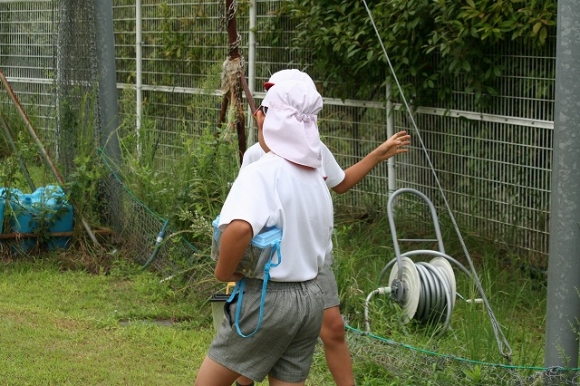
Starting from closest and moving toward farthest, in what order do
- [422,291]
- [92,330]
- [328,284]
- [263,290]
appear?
[263,290]
[328,284]
[422,291]
[92,330]

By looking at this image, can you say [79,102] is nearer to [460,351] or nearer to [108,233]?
[108,233]

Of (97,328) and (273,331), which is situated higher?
(273,331)

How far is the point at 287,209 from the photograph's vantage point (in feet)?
12.9

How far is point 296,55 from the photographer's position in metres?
9.78

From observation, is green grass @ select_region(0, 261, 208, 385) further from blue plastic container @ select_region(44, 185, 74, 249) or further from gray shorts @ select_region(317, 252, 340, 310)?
gray shorts @ select_region(317, 252, 340, 310)

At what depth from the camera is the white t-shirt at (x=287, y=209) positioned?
12.5ft

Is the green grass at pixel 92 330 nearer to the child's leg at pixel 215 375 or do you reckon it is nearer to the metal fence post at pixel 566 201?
the child's leg at pixel 215 375

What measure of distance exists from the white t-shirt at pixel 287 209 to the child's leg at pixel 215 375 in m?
0.43

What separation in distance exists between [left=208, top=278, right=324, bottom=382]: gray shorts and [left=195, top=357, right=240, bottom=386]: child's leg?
0.02m

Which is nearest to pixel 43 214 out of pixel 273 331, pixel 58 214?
pixel 58 214

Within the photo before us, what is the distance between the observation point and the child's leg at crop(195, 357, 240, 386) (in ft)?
13.2

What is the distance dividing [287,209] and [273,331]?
0.47 meters

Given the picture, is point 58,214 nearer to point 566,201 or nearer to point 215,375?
point 215,375

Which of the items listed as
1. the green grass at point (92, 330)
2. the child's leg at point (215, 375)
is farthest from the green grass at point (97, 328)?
the child's leg at point (215, 375)
